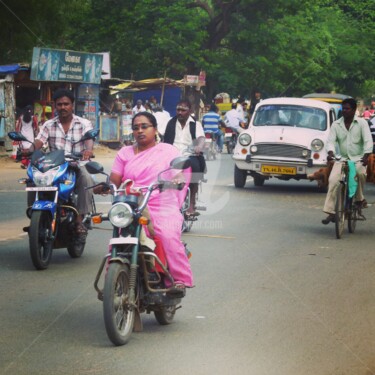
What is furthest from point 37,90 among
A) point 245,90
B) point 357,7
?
point 357,7

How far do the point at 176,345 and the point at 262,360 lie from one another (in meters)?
0.66

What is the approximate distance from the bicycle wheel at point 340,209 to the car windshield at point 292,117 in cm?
733

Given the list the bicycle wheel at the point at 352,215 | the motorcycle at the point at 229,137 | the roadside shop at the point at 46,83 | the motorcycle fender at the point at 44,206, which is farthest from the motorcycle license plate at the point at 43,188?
the motorcycle at the point at 229,137

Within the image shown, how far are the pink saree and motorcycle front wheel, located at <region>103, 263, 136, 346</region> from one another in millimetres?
458

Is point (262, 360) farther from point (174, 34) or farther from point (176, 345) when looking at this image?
point (174, 34)

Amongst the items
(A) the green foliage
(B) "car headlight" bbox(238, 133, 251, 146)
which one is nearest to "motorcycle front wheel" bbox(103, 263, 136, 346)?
(B) "car headlight" bbox(238, 133, 251, 146)

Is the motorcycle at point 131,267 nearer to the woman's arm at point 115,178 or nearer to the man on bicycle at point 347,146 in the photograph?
the woman's arm at point 115,178

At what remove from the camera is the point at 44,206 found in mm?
9516

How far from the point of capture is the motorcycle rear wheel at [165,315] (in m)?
6.98

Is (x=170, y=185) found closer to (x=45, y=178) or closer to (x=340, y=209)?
(x=45, y=178)

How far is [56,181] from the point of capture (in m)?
9.74

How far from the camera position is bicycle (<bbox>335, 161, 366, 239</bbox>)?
41.4ft

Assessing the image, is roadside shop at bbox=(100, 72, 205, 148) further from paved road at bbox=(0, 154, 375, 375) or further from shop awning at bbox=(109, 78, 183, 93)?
paved road at bbox=(0, 154, 375, 375)

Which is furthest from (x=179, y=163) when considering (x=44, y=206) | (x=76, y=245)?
(x=76, y=245)
